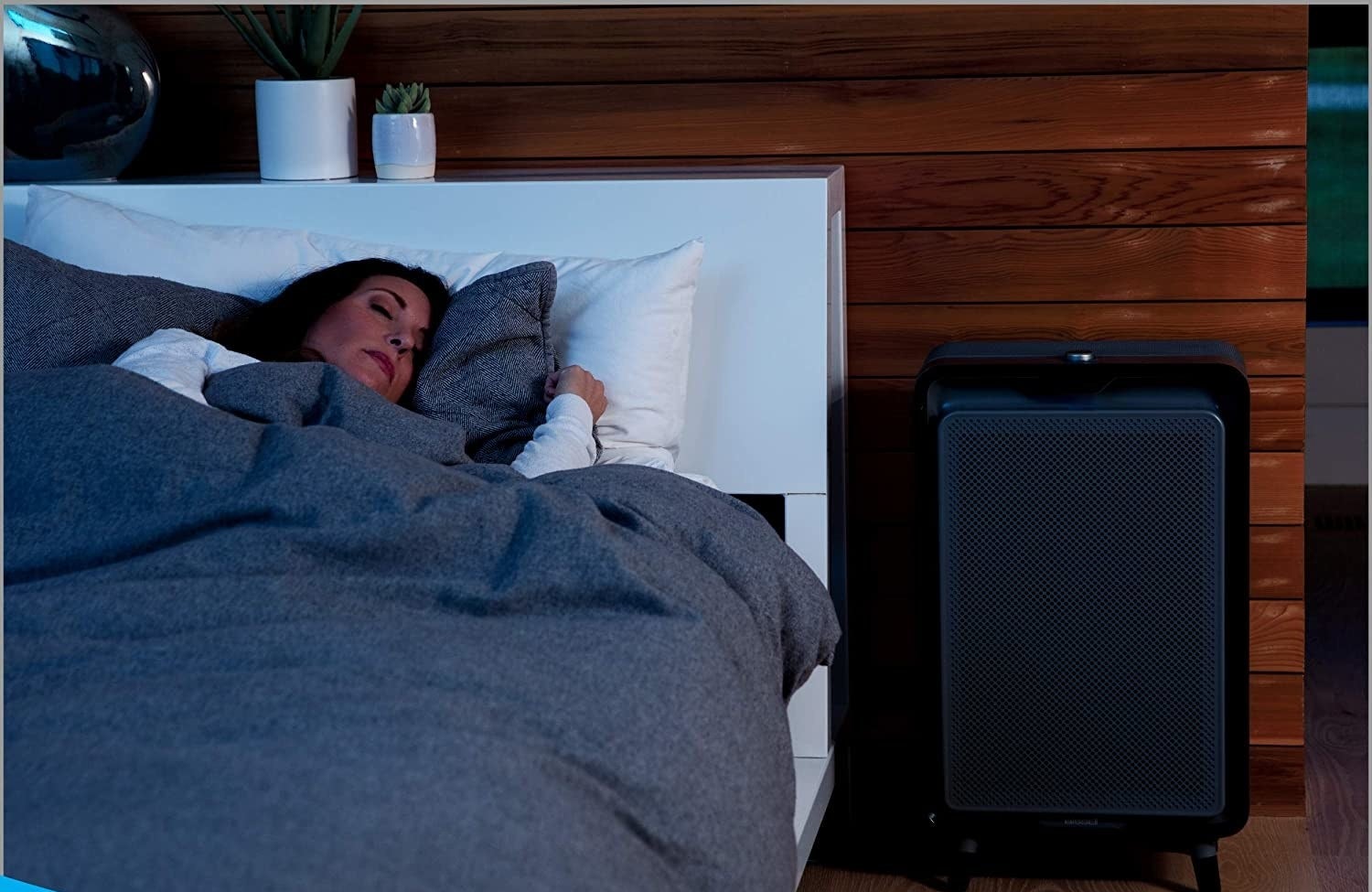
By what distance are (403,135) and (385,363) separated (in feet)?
1.56

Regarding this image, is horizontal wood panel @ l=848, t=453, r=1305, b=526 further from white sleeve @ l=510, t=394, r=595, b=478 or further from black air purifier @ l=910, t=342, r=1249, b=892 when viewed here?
white sleeve @ l=510, t=394, r=595, b=478

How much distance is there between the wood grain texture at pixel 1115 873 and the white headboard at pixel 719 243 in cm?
62

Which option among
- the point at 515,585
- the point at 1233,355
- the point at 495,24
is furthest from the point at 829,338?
the point at 515,585


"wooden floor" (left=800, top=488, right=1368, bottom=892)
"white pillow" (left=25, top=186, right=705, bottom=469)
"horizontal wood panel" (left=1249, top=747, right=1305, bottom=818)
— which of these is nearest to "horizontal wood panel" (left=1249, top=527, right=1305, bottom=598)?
"horizontal wood panel" (left=1249, top=747, right=1305, bottom=818)

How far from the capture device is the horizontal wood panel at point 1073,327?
2438 mm

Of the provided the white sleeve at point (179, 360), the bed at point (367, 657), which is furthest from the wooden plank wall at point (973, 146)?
the bed at point (367, 657)

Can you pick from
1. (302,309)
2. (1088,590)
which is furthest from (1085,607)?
(302,309)

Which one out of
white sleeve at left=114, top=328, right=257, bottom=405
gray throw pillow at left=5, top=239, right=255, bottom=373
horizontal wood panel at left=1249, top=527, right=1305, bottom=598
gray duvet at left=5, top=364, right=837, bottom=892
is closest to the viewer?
gray duvet at left=5, top=364, right=837, bottom=892

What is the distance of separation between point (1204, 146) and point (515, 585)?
1.54m

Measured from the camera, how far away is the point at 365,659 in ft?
3.88

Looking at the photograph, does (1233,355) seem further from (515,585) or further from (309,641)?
(309,641)

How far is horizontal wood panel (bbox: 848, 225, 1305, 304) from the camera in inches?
95.3

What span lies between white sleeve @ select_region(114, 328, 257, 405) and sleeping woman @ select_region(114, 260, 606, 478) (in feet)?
0.07

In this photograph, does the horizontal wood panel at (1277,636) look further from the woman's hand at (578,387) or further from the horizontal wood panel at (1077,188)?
the woman's hand at (578,387)
